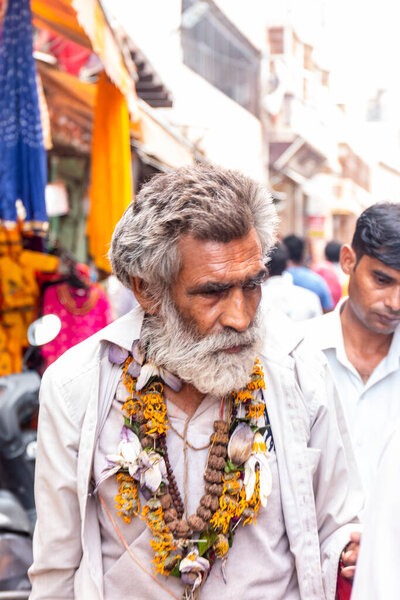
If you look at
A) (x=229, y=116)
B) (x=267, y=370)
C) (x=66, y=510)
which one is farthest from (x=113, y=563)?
(x=229, y=116)

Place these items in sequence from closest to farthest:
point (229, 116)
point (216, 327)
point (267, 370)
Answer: point (216, 327)
point (267, 370)
point (229, 116)

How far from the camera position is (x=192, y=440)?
84.1 inches

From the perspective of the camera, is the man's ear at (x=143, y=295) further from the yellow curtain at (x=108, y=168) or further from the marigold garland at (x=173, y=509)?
the yellow curtain at (x=108, y=168)

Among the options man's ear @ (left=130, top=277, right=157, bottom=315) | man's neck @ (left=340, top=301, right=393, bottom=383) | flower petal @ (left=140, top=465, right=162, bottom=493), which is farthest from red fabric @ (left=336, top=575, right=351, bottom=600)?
man's neck @ (left=340, top=301, right=393, bottom=383)

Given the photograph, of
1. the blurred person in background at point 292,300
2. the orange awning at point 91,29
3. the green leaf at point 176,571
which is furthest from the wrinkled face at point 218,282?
the blurred person in background at point 292,300

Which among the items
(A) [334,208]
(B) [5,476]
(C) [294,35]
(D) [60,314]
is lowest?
(A) [334,208]

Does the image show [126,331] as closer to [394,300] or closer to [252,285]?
[252,285]

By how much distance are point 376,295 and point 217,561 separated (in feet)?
5.00

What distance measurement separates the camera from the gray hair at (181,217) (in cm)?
Answer: 202

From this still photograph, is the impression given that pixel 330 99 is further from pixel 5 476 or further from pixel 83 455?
pixel 83 455

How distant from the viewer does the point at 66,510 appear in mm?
2133

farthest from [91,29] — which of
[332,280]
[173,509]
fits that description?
[332,280]

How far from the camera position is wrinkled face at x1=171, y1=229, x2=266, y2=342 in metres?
2.03

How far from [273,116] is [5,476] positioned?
18.2 metres
